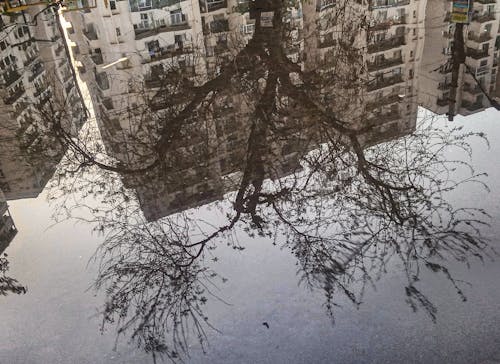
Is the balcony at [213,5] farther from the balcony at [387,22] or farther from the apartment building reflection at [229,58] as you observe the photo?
the balcony at [387,22]

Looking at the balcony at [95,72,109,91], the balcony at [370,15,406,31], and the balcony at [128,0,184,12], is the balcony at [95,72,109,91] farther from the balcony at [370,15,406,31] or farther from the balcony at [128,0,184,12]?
the balcony at [370,15,406,31]

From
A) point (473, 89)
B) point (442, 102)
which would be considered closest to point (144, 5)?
point (442, 102)

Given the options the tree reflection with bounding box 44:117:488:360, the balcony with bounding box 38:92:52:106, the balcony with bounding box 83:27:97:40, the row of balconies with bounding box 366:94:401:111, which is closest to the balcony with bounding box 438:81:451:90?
the row of balconies with bounding box 366:94:401:111

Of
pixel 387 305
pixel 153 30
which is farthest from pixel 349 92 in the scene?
pixel 153 30

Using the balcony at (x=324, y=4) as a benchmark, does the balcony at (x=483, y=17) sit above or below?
below

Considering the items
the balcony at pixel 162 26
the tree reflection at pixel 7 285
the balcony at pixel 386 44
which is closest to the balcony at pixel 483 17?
the balcony at pixel 386 44

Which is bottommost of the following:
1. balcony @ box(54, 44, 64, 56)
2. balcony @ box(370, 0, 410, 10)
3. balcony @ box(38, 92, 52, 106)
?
balcony @ box(38, 92, 52, 106)
